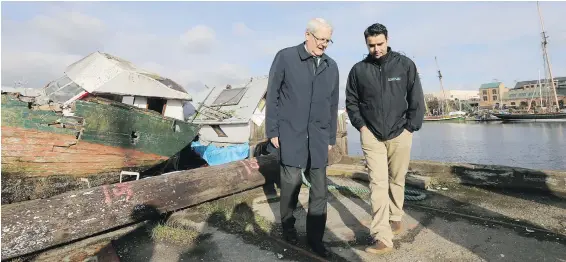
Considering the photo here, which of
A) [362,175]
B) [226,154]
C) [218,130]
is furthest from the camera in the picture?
[218,130]

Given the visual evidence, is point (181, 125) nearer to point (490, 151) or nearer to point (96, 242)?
point (96, 242)

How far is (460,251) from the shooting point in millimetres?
3053

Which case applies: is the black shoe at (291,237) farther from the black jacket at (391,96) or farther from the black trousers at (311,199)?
the black jacket at (391,96)

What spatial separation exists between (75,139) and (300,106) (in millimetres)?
5038

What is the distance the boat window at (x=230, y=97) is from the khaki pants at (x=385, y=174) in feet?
32.3

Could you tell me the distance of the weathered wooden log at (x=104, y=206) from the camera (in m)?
3.20

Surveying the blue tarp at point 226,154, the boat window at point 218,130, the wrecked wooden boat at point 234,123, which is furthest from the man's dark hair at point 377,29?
the boat window at point 218,130

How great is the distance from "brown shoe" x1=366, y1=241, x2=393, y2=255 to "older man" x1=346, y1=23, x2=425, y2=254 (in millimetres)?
242

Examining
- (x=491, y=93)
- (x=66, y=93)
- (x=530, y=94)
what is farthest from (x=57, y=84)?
(x=491, y=93)

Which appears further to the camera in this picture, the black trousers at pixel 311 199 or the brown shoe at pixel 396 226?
the brown shoe at pixel 396 226

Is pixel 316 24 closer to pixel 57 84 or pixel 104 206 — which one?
pixel 104 206

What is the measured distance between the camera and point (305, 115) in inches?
127

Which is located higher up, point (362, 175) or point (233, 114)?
point (233, 114)

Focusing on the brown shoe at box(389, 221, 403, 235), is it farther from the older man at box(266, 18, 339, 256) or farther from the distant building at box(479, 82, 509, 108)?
the distant building at box(479, 82, 509, 108)
